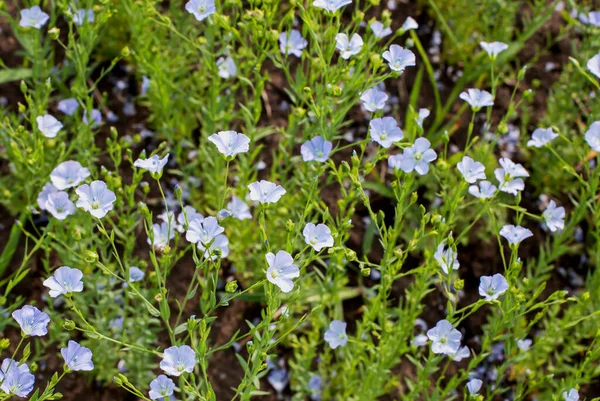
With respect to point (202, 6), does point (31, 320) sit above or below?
below

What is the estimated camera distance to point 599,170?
2535mm

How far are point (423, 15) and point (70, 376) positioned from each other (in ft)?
7.95

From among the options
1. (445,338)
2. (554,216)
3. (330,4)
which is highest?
(330,4)

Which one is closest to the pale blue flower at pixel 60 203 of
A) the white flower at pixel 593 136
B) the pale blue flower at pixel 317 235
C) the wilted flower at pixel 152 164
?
the wilted flower at pixel 152 164

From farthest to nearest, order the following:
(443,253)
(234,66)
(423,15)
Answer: (423,15), (234,66), (443,253)

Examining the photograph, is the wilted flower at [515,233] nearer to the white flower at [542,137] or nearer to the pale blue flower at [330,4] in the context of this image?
the white flower at [542,137]

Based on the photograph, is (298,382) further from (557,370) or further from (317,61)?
(317,61)

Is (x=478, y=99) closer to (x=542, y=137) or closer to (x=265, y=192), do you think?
(x=542, y=137)

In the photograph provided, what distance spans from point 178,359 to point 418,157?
3.09ft

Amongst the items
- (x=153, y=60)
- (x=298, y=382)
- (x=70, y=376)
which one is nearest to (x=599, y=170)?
(x=298, y=382)

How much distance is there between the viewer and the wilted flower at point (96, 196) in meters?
2.08

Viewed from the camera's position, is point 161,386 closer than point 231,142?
Yes

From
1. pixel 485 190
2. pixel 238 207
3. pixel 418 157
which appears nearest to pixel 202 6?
pixel 238 207

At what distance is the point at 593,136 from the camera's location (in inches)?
101
